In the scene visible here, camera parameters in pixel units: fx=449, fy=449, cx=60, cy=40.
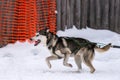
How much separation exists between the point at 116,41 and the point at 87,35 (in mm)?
1310

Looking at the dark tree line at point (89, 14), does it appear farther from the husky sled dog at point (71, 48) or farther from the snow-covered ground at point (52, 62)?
the husky sled dog at point (71, 48)

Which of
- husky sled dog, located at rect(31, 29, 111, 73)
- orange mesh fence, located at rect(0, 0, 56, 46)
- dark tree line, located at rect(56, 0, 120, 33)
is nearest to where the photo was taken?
husky sled dog, located at rect(31, 29, 111, 73)

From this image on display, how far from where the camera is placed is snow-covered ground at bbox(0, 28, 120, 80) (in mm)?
9383

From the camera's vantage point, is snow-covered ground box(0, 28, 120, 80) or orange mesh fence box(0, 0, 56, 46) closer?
snow-covered ground box(0, 28, 120, 80)

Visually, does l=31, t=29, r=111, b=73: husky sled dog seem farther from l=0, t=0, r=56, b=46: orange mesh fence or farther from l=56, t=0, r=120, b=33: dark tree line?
l=56, t=0, r=120, b=33: dark tree line

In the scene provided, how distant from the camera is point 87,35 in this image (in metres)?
16.0

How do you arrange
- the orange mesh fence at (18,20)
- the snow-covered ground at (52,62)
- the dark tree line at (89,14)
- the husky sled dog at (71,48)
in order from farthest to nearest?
1. the dark tree line at (89,14)
2. the orange mesh fence at (18,20)
3. the husky sled dog at (71,48)
4. the snow-covered ground at (52,62)

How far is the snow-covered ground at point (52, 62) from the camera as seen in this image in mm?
9383

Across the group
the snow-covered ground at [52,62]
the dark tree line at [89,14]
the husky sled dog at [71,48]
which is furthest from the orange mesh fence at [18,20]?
the husky sled dog at [71,48]

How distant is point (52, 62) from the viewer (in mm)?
11711

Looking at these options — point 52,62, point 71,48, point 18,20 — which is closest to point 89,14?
point 18,20

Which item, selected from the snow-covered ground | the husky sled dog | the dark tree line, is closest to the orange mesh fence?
the snow-covered ground

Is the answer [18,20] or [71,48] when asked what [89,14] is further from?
[71,48]

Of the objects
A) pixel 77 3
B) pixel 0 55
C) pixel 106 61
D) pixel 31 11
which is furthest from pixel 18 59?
pixel 77 3
